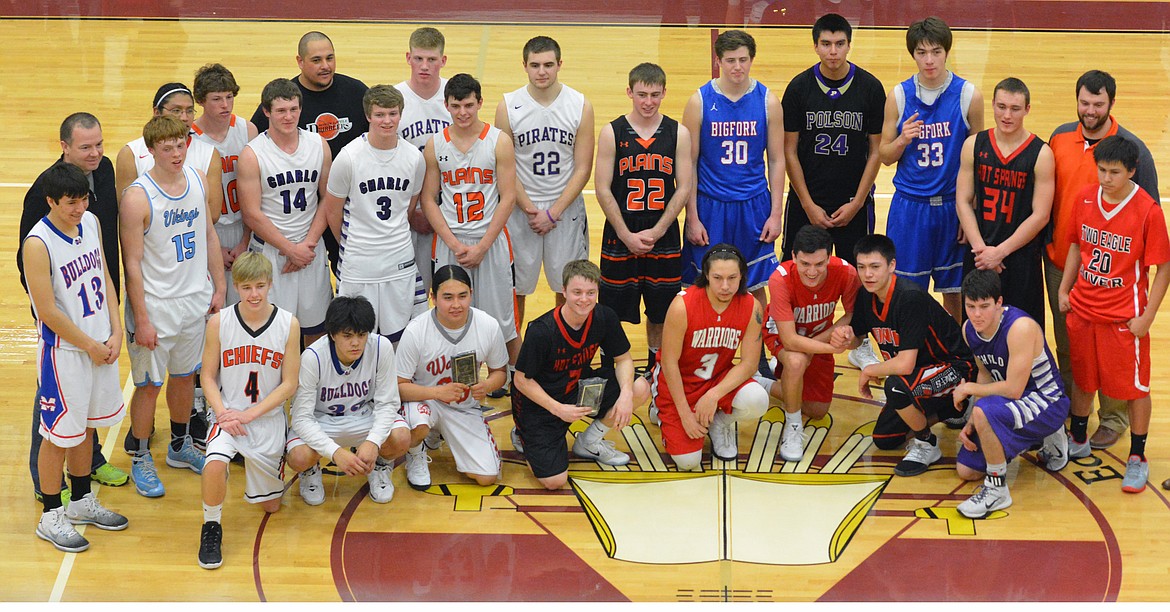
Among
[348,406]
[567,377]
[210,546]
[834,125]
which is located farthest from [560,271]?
[210,546]

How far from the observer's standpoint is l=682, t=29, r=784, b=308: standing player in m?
6.12

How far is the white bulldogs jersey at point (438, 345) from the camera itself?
545cm

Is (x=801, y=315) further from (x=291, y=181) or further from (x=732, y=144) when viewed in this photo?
(x=291, y=181)

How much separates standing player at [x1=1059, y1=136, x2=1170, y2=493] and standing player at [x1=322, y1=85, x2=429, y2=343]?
9.78 ft

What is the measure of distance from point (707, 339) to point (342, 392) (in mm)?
1635

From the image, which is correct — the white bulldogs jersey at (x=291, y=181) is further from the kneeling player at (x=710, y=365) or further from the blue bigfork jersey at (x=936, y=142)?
the blue bigfork jersey at (x=936, y=142)

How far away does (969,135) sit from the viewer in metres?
6.04

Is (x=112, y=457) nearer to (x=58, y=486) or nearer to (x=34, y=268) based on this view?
(x=58, y=486)

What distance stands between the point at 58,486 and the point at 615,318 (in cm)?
241

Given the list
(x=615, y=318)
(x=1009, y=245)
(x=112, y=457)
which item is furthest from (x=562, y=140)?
(x=112, y=457)

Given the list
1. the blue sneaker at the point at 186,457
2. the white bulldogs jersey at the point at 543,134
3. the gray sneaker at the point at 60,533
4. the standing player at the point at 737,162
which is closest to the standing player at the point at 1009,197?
the standing player at the point at 737,162

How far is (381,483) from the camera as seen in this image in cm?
539

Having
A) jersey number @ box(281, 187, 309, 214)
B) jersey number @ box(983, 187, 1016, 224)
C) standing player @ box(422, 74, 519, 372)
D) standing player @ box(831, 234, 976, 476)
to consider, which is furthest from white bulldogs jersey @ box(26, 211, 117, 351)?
jersey number @ box(983, 187, 1016, 224)

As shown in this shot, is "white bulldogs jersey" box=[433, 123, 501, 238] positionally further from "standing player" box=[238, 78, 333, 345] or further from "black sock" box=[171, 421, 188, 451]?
"black sock" box=[171, 421, 188, 451]
